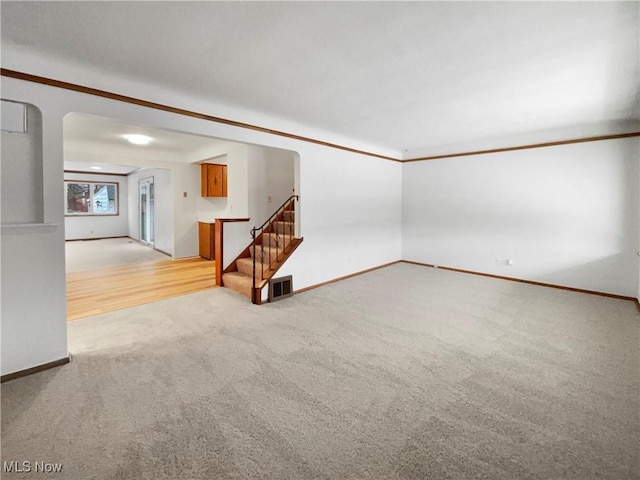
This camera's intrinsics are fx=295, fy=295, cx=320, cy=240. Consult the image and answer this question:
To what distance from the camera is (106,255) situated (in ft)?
25.7

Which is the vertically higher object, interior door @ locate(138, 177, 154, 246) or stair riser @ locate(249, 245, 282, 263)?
interior door @ locate(138, 177, 154, 246)

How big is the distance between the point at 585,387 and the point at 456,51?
9.07 feet

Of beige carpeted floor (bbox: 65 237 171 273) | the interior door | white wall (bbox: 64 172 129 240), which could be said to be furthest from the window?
the interior door

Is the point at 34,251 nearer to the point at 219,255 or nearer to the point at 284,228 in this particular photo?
the point at 219,255

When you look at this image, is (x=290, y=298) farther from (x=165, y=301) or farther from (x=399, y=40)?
(x=399, y=40)

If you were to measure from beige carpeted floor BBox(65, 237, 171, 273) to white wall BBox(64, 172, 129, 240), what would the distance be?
1040 mm

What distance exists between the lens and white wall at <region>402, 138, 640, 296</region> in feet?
14.4

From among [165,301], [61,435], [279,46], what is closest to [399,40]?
[279,46]

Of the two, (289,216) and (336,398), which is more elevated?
(289,216)

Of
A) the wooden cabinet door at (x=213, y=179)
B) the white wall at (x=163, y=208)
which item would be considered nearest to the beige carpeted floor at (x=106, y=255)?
the white wall at (x=163, y=208)

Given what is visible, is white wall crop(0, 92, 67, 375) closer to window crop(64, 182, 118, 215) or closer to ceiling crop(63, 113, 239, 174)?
Result: ceiling crop(63, 113, 239, 174)

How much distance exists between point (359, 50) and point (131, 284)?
499 cm

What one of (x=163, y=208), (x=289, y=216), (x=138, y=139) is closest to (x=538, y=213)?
(x=289, y=216)

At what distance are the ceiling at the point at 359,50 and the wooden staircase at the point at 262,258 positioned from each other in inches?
78.7
